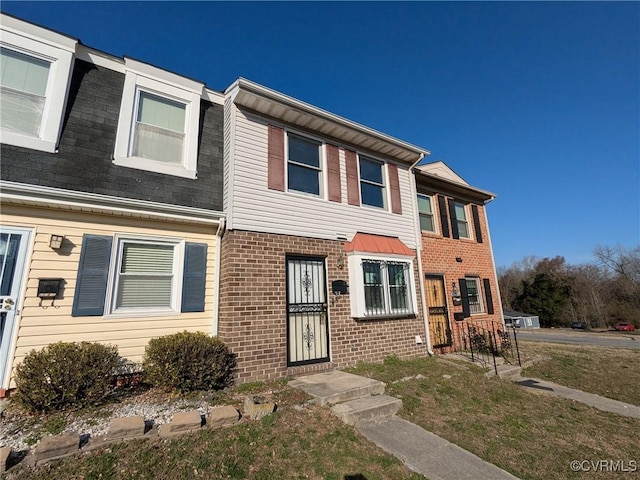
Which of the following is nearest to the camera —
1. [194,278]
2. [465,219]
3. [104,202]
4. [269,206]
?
[104,202]

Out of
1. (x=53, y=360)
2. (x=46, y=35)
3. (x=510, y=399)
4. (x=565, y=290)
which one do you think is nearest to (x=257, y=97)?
(x=46, y=35)

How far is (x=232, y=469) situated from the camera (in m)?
2.74

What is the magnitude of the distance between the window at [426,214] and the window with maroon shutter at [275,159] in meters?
5.23

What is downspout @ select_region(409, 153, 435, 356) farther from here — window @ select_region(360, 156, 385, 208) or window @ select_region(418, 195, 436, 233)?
window @ select_region(360, 156, 385, 208)

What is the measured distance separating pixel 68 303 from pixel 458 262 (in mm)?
10209

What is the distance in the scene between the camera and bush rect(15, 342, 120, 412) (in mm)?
3650

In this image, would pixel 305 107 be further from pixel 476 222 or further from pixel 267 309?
pixel 476 222

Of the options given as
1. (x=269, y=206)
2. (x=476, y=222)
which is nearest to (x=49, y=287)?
(x=269, y=206)

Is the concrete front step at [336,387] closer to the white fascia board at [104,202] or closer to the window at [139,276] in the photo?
the window at [139,276]

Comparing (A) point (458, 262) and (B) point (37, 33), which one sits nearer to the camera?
(B) point (37, 33)

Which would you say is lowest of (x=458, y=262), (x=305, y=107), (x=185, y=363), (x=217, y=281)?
(x=185, y=363)

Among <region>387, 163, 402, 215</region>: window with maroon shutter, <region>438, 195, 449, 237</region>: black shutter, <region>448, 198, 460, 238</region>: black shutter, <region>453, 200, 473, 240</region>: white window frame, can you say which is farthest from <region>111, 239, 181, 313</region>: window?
<region>453, 200, 473, 240</region>: white window frame

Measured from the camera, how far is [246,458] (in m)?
2.92

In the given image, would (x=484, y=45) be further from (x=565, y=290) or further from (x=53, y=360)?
(x=565, y=290)
